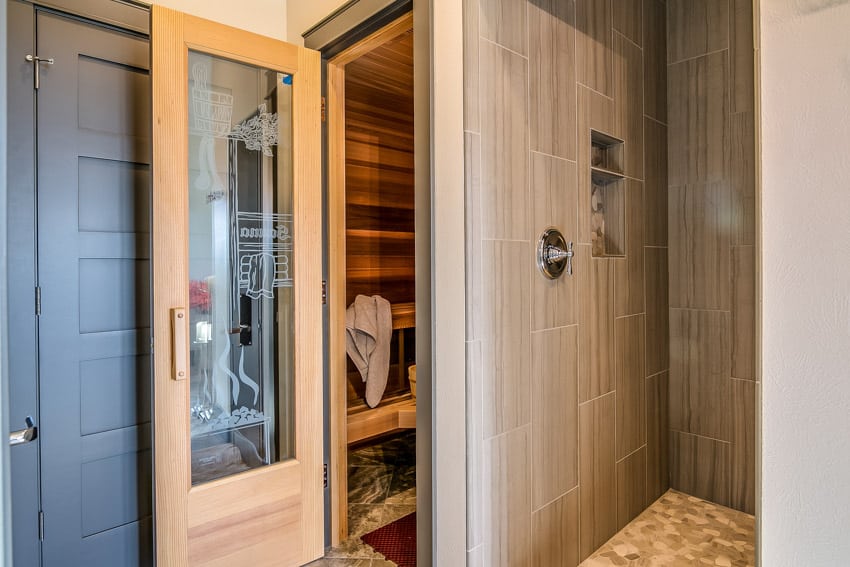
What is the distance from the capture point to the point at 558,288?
1.78 m

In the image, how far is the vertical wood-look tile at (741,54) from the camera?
2195 millimetres

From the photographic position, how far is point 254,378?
196cm

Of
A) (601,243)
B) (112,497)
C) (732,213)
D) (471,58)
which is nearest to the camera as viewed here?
(471,58)

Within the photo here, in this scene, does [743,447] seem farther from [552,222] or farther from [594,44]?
[594,44]

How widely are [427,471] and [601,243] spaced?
1285mm

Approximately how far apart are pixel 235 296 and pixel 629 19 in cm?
220

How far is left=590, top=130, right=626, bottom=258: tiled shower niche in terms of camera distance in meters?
2.11

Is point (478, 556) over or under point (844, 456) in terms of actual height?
under

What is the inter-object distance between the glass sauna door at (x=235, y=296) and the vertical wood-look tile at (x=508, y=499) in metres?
0.87

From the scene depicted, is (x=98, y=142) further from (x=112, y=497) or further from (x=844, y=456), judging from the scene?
(x=844, y=456)

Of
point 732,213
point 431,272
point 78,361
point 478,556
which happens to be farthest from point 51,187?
point 732,213

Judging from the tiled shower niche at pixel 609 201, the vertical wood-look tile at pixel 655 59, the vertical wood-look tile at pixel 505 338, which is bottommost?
the vertical wood-look tile at pixel 505 338

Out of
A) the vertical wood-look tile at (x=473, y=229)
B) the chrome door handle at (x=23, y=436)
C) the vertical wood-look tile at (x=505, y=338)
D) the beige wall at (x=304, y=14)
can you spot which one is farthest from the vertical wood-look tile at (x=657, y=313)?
the chrome door handle at (x=23, y=436)

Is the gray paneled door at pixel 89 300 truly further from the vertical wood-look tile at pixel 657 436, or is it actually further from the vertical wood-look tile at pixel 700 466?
the vertical wood-look tile at pixel 700 466
